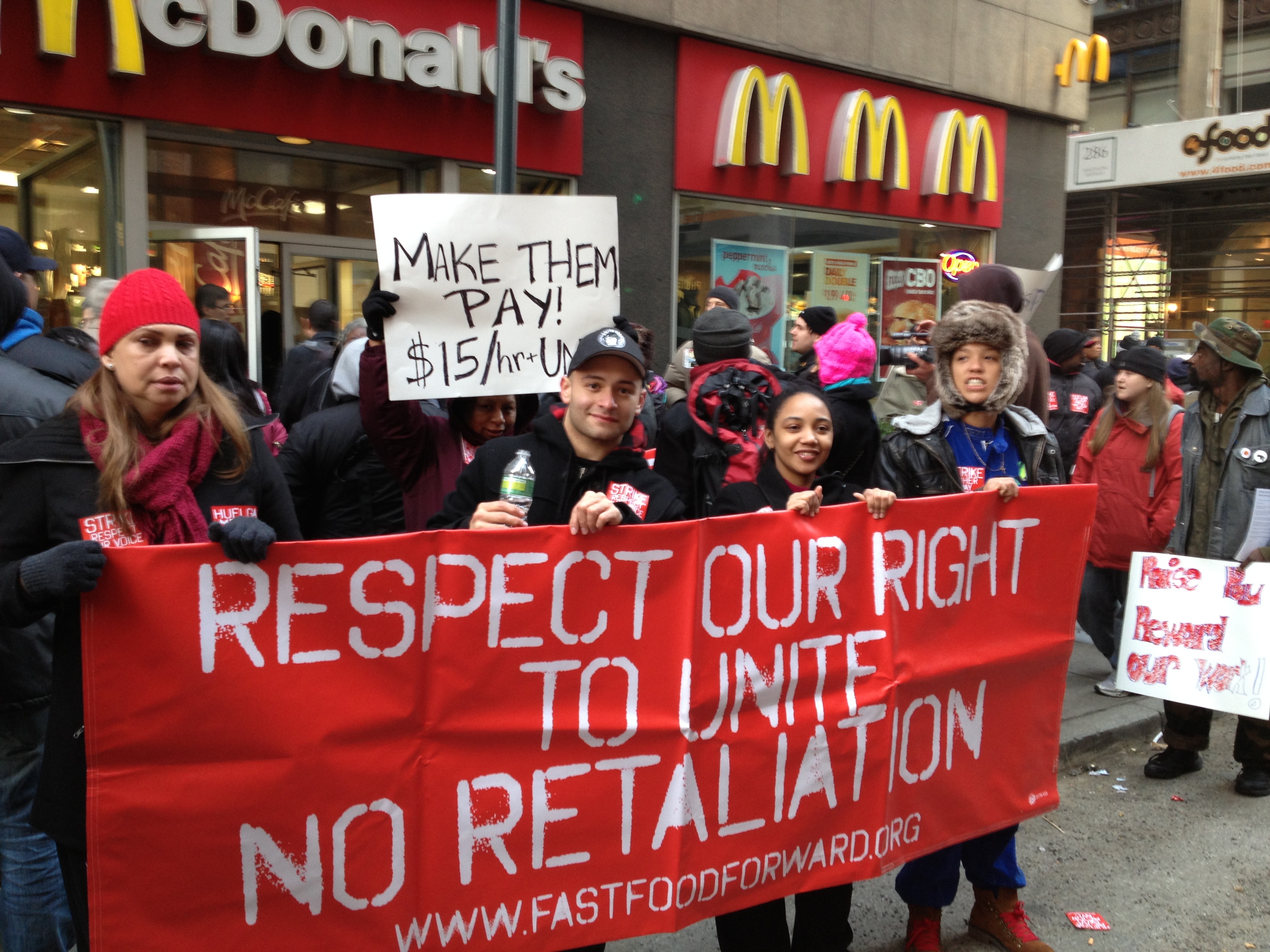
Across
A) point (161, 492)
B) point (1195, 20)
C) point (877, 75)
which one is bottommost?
point (161, 492)

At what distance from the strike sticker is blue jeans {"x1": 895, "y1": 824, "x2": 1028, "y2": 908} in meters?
1.13

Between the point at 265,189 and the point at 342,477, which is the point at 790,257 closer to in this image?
the point at 265,189

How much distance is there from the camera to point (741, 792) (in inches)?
115

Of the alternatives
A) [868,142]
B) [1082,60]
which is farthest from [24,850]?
[1082,60]

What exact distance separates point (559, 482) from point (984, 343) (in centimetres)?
156

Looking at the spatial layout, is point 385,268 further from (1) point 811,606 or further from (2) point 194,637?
(1) point 811,606

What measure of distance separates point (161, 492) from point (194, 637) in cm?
33

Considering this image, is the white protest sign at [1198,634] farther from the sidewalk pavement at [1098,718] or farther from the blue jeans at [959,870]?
the blue jeans at [959,870]

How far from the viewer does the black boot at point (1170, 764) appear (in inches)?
205

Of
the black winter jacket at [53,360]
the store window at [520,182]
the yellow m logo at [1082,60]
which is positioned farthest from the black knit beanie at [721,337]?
the yellow m logo at [1082,60]

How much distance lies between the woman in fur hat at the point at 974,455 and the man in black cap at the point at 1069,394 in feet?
13.6

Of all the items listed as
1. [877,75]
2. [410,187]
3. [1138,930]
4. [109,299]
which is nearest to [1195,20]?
[877,75]

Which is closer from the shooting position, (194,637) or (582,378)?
(194,637)

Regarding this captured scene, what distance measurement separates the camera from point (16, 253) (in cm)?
367
